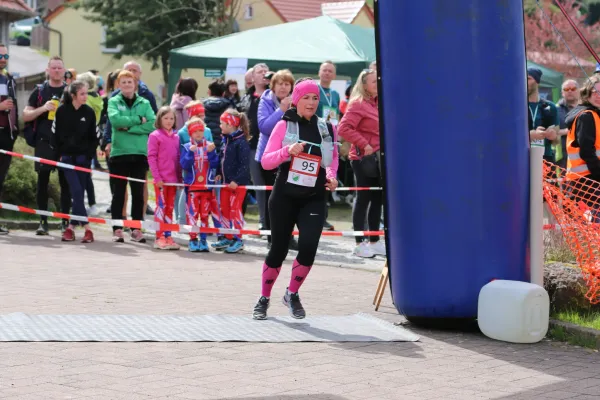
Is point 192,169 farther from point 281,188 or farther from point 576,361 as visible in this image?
point 576,361

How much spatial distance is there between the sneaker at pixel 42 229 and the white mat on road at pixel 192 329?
5778 mm

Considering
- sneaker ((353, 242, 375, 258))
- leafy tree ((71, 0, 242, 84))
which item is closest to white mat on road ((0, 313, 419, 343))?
sneaker ((353, 242, 375, 258))

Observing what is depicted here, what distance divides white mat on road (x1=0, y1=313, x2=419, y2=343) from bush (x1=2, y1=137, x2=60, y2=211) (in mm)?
7302

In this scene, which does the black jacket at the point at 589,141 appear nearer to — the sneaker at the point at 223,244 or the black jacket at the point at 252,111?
the sneaker at the point at 223,244

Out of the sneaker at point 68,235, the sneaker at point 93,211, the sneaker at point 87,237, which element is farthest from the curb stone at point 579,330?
the sneaker at point 93,211

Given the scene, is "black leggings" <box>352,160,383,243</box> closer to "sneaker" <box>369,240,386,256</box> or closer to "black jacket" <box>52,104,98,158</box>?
"sneaker" <box>369,240,386,256</box>

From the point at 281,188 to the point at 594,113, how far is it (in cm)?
360


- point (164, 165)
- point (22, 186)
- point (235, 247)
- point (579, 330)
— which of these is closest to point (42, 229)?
point (22, 186)

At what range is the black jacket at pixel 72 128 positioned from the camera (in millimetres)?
13359

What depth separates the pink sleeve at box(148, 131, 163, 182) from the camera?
13164 millimetres

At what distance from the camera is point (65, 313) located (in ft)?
28.0

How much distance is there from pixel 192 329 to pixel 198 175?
5329 mm

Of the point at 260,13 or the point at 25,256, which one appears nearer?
the point at 25,256

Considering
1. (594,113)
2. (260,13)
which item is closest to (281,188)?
(594,113)
